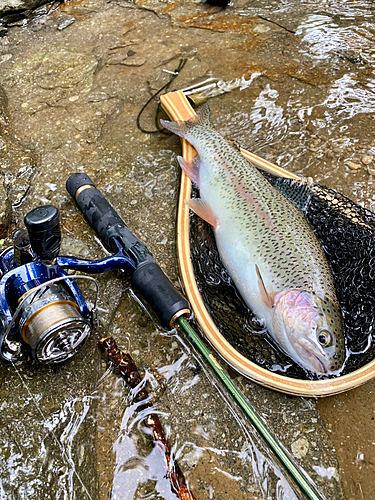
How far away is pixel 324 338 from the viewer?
2297 mm

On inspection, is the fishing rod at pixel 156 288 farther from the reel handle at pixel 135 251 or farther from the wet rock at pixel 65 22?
the wet rock at pixel 65 22

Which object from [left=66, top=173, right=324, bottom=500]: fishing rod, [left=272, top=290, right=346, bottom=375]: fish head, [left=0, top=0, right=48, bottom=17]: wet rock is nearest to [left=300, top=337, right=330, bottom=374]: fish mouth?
[left=272, top=290, right=346, bottom=375]: fish head

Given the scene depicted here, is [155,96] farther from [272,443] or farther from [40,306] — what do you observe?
[272,443]

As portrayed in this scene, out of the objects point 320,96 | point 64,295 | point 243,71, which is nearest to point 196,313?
point 64,295

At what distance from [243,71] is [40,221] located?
3.78 m

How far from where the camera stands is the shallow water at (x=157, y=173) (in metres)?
2.08

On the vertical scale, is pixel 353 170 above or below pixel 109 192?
below

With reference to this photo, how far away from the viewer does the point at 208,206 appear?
10.1 feet

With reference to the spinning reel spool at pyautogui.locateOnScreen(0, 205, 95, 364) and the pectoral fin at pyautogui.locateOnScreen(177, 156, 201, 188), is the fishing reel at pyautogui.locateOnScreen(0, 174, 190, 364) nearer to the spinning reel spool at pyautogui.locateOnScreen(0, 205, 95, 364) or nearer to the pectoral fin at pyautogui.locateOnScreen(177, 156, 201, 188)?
the spinning reel spool at pyautogui.locateOnScreen(0, 205, 95, 364)

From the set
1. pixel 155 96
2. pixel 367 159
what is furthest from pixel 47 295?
pixel 155 96

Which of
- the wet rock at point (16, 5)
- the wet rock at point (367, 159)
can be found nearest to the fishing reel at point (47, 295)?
the wet rock at point (367, 159)

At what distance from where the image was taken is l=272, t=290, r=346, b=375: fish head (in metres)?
2.28

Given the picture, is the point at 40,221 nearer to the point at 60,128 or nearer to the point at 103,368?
the point at 103,368

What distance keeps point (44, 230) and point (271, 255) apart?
1.44m
